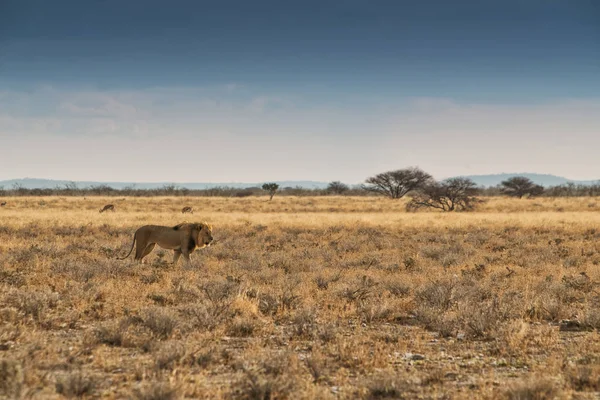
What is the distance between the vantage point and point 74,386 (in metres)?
4.78

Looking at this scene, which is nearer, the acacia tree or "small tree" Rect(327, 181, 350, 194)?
the acacia tree

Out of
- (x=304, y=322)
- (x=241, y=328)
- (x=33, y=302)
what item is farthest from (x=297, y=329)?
(x=33, y=302)

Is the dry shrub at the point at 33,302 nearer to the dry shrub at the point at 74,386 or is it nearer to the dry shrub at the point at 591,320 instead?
the dry shrub at the point at 74,386

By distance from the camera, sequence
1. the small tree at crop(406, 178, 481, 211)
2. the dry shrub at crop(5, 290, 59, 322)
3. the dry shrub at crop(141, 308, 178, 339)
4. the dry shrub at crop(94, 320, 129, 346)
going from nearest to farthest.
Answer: the dry shrub at crop(94, 320, 129, 346)
the dry shrub at crop(141, 308, 178, 339)
the dry shrub at crop(5, 290, 59, 322)
the small tree at crop(406, 178, 481, 211)

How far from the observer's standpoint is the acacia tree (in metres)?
73.5

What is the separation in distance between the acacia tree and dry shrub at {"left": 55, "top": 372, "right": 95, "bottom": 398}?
69.4 m

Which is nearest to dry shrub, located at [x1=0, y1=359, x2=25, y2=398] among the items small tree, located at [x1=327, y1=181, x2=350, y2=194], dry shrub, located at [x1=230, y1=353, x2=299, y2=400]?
dry shrub, located at [x1=230, y1=353, x2=299, y2=400]

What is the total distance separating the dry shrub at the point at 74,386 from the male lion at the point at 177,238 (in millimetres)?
8219

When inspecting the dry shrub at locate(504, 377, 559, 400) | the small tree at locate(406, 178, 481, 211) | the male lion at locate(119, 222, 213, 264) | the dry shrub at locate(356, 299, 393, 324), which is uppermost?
the small tree at locate(406, 178, 481, 211)

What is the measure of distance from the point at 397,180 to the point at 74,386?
72.3 metres

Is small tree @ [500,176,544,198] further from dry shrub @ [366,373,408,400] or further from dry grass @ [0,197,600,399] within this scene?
dry shrub @ [366,373,408,400]

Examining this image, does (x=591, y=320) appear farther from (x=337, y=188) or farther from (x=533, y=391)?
(x=337, y=188)

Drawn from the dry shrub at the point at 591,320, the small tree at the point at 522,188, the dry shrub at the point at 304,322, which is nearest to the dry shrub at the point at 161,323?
the dry shrub at the point at 304,322

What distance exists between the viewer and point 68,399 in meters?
4.61
